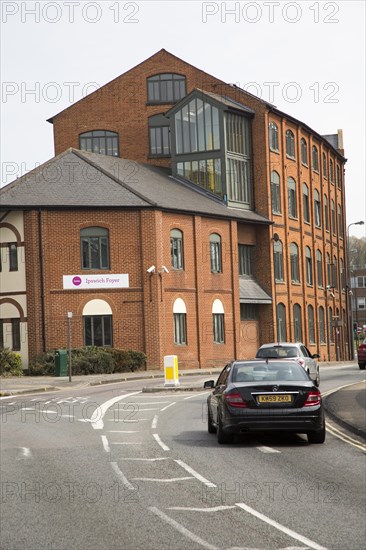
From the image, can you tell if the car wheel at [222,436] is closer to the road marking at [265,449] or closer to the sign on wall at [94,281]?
the road marking at [265,449]

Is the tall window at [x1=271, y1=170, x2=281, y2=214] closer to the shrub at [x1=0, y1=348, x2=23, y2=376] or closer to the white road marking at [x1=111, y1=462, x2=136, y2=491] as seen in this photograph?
the shrub at [x1=0, y1=348, x2=23, y2=376]

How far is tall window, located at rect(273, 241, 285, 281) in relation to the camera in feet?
195

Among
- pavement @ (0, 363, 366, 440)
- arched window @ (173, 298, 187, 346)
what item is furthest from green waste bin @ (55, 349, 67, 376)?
arched window @ (173, 298, 187, 346)

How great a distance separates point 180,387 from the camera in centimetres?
3266

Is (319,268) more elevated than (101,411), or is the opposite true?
(319,268)

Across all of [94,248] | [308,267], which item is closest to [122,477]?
[94,248]

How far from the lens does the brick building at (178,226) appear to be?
47969 mm

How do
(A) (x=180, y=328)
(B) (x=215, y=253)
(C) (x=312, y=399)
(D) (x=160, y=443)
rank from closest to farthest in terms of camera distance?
(C) (x=312, y=399) < (D) (x=160, y=443) < (A) (x=180, y=328) < (B) (x=215, y=253)

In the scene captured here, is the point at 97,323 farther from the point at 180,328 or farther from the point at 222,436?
the point at 222,436

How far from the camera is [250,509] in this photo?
34.5 ft

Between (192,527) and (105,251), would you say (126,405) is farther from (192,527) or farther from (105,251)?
(105,251)

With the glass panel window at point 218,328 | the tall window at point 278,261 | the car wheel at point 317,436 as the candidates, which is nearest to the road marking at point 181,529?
the car wheel at point 317,436

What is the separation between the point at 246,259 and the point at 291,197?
724 cm

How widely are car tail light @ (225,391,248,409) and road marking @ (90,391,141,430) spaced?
15.1 ft
